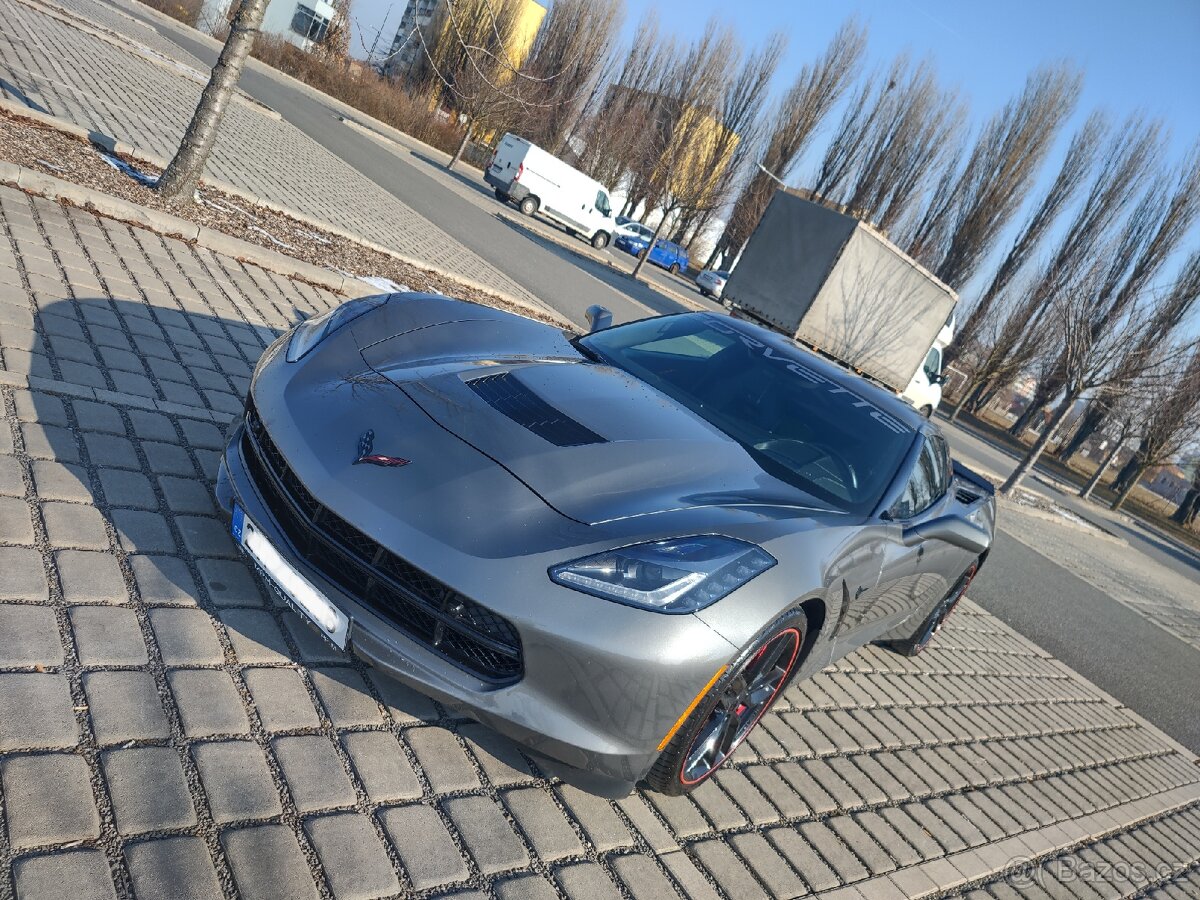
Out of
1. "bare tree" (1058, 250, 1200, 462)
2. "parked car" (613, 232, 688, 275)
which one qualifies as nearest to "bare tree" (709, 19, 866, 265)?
"parked car" (613, 232, 688, 275)

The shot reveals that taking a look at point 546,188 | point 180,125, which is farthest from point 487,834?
point 546,188

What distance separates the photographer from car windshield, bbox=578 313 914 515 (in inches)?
135

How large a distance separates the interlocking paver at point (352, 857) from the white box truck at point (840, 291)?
58.0 ft

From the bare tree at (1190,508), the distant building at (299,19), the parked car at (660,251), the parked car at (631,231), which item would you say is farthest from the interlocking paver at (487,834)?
the bare tree at (1190,508)

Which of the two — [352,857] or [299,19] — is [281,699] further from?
[299,19]

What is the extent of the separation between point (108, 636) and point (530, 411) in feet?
4.80

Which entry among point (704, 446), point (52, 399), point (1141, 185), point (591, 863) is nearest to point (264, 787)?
point (591, 863)

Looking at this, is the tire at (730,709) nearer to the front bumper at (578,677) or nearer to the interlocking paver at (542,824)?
the front bumper at (578,677)

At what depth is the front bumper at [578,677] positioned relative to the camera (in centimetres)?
227

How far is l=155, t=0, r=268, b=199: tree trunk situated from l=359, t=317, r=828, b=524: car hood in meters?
5.17

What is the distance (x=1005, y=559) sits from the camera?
34.2 ft

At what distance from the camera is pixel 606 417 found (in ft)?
10.1

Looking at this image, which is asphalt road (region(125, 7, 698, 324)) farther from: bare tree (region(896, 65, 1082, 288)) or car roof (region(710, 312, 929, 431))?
bare tree (region(896, 65, 1082, 288))

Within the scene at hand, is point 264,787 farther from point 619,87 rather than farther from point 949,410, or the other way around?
point 619,87
